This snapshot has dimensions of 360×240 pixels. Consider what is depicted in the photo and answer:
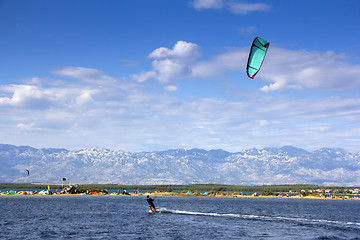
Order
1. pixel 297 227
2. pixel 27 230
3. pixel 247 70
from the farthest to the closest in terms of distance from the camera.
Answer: pixel 297 227 < pixel 27 230 < pixel 247 70

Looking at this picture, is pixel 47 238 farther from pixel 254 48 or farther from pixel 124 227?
pixel 254 48

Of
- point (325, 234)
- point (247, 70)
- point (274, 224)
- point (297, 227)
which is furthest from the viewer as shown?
point (274, 224)

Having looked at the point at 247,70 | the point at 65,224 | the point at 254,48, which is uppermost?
the point at 254,48

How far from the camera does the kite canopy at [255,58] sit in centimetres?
2718

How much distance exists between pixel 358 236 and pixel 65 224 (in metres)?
37.5

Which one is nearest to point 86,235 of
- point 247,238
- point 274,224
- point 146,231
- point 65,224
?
point 146,231

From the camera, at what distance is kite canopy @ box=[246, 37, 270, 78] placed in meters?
27.2

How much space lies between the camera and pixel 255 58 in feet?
90.5

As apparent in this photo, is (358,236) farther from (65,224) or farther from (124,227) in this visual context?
(65,224)

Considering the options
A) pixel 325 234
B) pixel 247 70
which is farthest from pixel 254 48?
pixel 325 234

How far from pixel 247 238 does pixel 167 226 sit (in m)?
14.4

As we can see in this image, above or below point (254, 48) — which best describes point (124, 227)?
below

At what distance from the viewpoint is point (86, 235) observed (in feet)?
135

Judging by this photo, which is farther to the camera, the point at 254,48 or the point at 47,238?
the point at 47,238
